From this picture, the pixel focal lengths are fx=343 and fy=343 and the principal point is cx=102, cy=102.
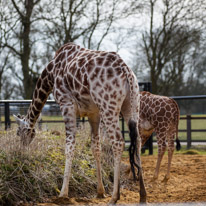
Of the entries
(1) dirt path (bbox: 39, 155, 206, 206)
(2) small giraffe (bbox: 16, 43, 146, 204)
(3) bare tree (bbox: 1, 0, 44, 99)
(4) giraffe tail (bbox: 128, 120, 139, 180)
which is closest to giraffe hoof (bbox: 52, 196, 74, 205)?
(1) dirt path (bbox: 39, 155, 206, 206)

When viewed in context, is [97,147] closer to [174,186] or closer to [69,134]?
[69,134]

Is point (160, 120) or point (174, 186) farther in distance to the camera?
point (160, 120)

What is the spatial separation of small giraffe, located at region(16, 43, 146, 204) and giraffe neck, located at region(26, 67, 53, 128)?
24 millimetres

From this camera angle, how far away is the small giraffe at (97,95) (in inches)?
177

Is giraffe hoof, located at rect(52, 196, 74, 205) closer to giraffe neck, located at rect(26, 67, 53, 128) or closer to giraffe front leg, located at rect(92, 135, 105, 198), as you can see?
giraffe front leg, located at rect(92, 135, 105, 198)

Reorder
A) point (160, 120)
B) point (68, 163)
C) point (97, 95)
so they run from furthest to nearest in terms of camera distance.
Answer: point (160, 120), point (68, 163), point (97, 95)

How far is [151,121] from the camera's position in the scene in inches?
291

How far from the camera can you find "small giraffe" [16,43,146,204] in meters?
4.48

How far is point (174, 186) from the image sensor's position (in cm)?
635

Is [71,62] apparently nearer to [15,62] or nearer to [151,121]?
[151,121]

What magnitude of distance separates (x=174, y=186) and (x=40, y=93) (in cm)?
298

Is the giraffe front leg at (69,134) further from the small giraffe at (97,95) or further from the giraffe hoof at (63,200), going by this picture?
the giraffe hoof at (63,200)

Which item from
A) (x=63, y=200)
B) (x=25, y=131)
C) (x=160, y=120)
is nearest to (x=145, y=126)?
(x=160, y=120)

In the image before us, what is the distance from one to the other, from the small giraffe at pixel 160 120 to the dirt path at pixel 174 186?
1.68 feet
